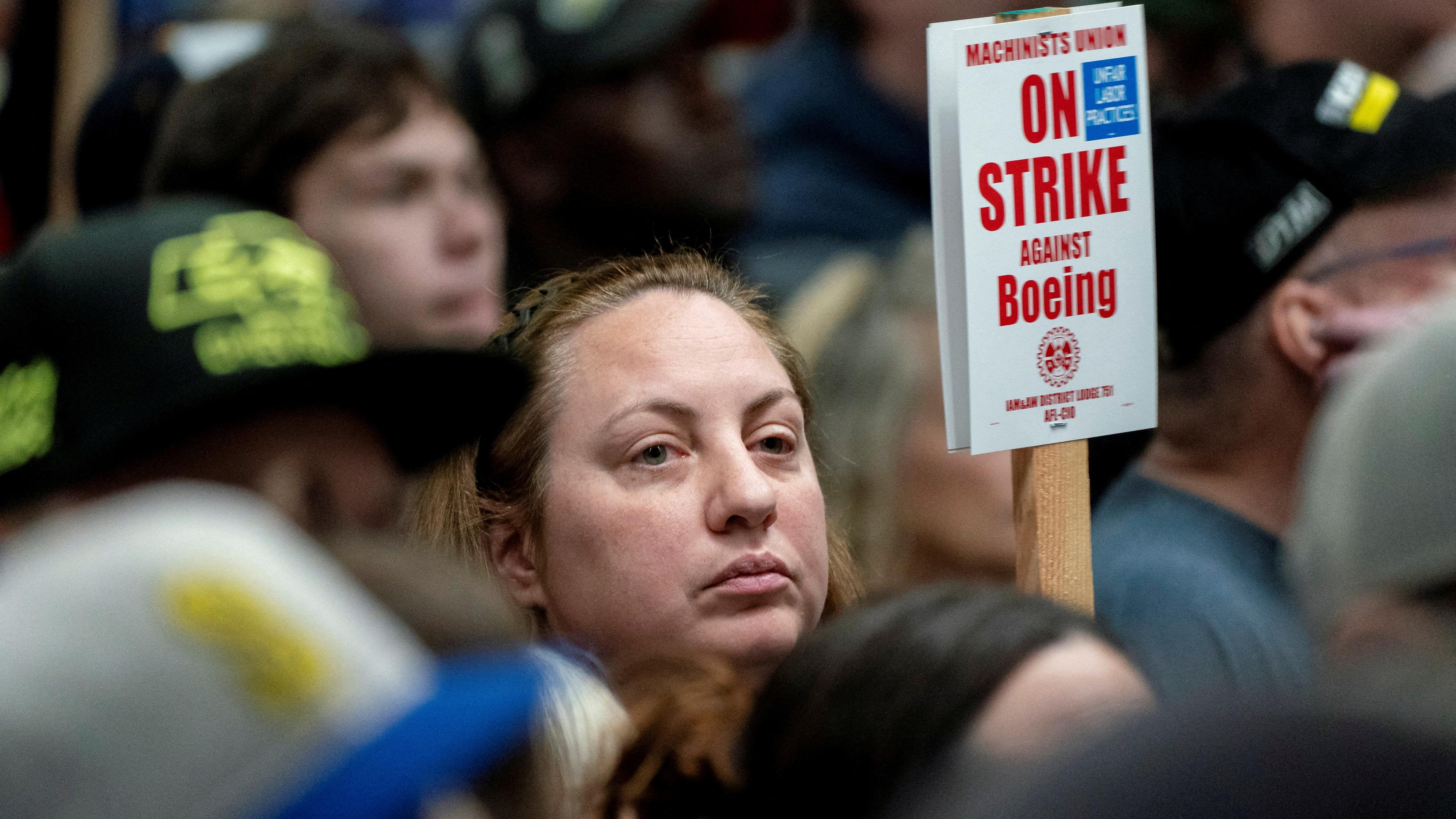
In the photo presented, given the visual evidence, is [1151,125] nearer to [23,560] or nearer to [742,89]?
[742,89]

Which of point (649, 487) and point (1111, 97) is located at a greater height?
point (1111, 97)

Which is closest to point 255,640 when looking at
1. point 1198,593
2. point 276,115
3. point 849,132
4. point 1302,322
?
point 1198,593

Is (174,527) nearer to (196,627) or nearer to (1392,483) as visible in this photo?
(196,627)

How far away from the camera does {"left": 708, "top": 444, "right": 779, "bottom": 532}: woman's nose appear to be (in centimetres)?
226

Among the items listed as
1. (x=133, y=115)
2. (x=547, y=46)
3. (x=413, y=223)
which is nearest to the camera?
(x=413, y=223)

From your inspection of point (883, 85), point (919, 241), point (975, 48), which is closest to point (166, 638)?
point (975, 48)

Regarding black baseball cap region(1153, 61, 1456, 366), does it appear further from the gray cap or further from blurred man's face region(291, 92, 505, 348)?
the gray cap

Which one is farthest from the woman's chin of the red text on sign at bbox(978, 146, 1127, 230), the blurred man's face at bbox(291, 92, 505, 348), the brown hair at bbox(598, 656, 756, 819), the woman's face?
the blurred man's face at bbox(291, 92, 505, 348)

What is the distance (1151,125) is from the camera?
3.04 meters

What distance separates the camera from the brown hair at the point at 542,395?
2.46 metres

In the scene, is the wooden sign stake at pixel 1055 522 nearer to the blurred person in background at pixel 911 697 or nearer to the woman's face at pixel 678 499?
the woman's face at pixel 678 499

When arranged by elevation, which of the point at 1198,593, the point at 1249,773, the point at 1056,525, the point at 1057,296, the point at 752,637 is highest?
the point at 1249,773

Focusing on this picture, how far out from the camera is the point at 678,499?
230 centimetres

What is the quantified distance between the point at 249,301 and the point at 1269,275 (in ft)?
6.09
